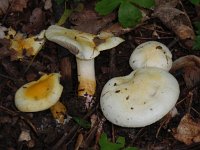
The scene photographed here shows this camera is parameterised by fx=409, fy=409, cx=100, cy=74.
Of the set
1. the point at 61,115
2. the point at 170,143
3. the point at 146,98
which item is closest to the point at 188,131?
the point at 170,143

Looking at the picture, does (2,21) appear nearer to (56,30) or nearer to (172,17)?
(56,30)

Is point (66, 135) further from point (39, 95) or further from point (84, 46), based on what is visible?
point (84, 46)

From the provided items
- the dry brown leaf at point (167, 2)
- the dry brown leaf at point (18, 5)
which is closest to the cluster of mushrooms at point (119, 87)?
the dry brown leaf at point (167, 2)

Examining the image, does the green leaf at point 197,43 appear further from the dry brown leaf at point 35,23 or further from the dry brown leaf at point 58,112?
the dry brown leaf at point 35,23

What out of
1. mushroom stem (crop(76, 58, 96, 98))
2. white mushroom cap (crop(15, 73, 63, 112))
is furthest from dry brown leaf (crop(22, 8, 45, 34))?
white mushroom cap (crop(15, 73, 63, 112))

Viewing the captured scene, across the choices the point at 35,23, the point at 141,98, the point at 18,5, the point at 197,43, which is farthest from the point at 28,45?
the point at 197,43

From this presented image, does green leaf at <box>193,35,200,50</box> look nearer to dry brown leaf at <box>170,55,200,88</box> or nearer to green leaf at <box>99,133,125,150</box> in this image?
dry brown leaf at <box>170,55,200,88</box>
